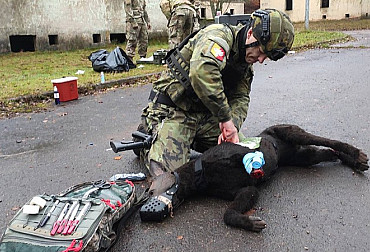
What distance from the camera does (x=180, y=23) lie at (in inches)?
336

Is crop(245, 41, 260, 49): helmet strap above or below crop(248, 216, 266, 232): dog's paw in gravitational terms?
above

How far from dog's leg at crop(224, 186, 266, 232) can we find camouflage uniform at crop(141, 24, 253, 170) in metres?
0.53

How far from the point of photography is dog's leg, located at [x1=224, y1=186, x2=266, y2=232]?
2.38 metres

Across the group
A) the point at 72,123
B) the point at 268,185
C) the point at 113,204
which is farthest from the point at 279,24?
the point at 72,123

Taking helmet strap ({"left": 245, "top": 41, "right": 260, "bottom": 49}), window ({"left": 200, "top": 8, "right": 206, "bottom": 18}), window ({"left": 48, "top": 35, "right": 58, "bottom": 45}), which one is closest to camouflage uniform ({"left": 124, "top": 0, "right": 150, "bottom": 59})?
window ({"left": 48, "top": 35, "right": 58, "bottom": 45})

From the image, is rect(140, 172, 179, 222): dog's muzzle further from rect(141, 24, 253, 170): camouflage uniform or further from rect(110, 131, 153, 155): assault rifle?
rect(110, 131, 153, 155): assault rifle

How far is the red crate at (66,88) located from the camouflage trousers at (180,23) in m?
2.95

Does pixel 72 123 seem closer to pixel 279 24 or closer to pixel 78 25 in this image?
pixel 279 24

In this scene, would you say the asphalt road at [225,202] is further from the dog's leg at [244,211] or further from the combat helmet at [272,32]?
the combat helmet at [272,32]

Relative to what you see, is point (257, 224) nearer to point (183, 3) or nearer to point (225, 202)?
point (225, 202)

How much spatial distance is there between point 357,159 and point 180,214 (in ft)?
4.78

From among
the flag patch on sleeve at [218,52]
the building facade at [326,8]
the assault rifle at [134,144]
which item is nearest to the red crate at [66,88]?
the assault rifle at [134,144]

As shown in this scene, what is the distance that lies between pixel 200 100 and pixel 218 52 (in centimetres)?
54

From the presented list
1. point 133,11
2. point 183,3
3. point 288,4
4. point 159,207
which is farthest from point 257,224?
point 288,4
